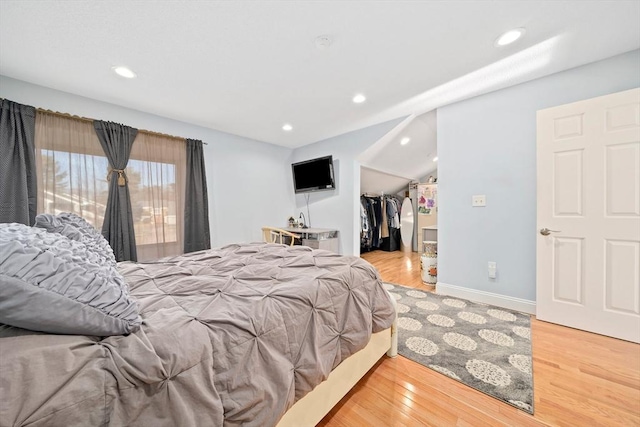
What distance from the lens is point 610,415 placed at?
4.10 feet

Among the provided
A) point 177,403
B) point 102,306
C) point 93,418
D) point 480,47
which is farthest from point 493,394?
point 480,47

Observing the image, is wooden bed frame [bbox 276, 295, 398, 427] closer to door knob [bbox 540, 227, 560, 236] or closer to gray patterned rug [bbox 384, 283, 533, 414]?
gray patterned rug [bbox 384, 283, 533, 414]

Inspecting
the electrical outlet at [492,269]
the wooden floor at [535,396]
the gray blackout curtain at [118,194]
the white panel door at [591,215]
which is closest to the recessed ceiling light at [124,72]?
the gray blackout curtain at [118,194]

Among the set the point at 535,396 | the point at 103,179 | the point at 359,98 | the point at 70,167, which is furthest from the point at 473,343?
the point at 70,167

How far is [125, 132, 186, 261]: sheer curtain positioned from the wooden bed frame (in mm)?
2803

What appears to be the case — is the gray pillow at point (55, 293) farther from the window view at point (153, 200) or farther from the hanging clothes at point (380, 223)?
the hanging clothes at point (380, 223)

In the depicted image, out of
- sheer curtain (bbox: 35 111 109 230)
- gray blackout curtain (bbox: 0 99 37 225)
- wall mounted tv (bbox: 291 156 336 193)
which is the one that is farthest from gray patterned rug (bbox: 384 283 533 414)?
gray blackout curtain (bbox: 0 99 37 225)

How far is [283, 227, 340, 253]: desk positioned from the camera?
12.5ft

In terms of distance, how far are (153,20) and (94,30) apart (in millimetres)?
456

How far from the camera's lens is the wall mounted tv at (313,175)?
13.3 ft

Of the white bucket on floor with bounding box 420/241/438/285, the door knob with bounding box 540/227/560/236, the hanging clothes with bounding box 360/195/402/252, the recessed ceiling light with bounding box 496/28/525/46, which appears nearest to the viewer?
the recessed ceiling light with bounding box 496/28/525/46

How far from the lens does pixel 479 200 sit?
107 inches

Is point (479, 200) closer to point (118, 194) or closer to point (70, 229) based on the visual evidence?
point (70, 229)

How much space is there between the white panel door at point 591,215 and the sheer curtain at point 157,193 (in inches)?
160
